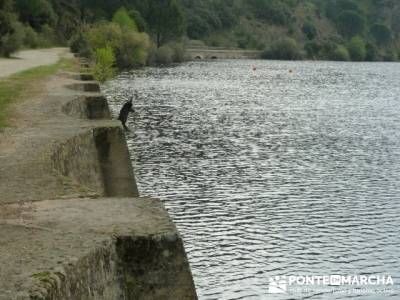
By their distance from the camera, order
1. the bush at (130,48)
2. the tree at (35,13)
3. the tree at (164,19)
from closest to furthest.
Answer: the bush at (130,48) < the tree at (35,13) < the tree at (164,19)

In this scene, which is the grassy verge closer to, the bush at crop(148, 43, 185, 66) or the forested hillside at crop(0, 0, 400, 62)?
the forested hillside at crop(0, 0, 400, 62)

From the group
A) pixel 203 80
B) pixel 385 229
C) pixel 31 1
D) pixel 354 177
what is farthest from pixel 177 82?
pixel 385 229

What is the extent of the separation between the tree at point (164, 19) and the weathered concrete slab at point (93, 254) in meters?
130

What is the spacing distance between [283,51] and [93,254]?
17052cm

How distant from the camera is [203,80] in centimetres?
8344

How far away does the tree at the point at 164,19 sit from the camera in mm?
134625

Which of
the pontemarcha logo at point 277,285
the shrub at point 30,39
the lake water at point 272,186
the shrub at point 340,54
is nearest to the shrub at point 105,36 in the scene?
the shrub at point 30,39

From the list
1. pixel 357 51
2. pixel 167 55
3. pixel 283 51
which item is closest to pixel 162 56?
pixel 167 55

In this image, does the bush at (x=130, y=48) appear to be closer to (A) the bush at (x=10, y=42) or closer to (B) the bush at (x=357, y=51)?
(A) the bush at (x=10, y=42)

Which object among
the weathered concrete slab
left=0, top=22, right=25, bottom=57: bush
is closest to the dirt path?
left=0, top=22, right=25, bottom=57: bush

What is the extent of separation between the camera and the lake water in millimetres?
17688

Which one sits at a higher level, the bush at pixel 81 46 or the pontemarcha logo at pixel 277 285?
the pontemarcha logo at pixel 277 285

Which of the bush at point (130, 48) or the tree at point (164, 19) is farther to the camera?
the tree at point (164, 19)

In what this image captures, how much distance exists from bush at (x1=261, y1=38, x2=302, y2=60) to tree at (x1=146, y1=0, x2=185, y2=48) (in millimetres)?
41209
